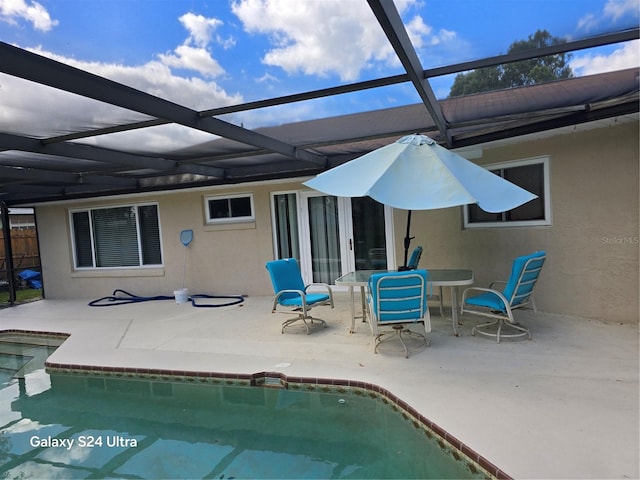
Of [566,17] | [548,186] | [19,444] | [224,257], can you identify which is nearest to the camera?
[566,17]

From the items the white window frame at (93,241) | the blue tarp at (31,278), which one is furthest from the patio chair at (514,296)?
the blue tarp at (31,278)

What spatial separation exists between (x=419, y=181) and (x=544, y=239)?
2.71 metres

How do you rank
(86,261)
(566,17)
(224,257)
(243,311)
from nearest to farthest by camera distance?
(566,17)
(243,311)
(224,257)
(86,261)

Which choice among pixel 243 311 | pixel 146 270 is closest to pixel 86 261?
pixel 146 270

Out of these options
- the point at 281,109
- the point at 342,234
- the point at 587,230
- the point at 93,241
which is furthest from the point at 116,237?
the point at 587,230

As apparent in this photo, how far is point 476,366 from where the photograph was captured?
3.79 meters

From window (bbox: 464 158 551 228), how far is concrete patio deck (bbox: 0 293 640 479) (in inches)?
54.6

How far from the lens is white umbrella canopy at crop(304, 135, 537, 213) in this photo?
3.70 metres

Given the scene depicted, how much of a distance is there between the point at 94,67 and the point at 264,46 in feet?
4.03

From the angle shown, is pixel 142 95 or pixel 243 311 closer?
pixel 142 95

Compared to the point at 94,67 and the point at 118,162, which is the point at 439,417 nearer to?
the point at 94,67

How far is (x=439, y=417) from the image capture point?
9.50 ft

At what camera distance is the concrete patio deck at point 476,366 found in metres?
2.49

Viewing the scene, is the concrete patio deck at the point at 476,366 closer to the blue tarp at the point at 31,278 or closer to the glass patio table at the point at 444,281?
the glass patio table at the point at 444,281
